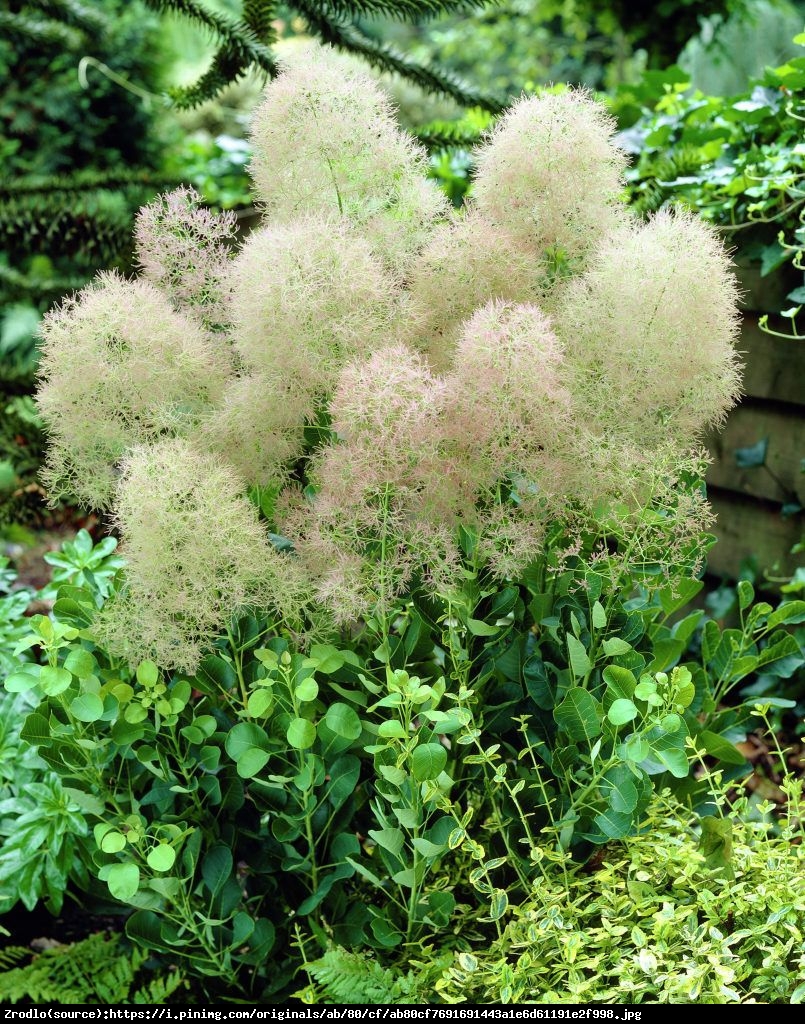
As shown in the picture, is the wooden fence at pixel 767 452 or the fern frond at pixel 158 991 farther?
the wooden fence at pixel 767 452

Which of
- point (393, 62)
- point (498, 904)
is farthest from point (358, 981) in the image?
point (393, 62)

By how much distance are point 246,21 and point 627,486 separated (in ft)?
5.87

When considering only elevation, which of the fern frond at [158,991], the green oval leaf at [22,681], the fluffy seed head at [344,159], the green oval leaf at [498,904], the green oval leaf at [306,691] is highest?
the fluffy seed head at [344,159]

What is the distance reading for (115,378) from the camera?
1.28m

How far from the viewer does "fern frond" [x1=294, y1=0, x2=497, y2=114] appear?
245 centimetres

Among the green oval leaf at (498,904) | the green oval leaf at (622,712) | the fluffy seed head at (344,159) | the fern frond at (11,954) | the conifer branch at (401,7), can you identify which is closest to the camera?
the green oval leaf at (622,712)

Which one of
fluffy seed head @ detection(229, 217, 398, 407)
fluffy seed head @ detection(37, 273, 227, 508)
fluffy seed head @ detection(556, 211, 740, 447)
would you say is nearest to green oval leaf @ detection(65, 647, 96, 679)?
fluffy seed head @ detection(37, 273, 227, 508)

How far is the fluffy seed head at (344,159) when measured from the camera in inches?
51.7

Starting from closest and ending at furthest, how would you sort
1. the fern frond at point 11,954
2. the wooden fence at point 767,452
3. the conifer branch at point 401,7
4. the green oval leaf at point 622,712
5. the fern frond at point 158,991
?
the green oval leaf at point 622,712 → the fern frond at point 158,991 → the fern frond at point 11,954 → the conifer branch at point 401,7 → the wooden fence at point 767,452

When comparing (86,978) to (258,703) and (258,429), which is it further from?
(258,429)

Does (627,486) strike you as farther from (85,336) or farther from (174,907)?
(174,907)

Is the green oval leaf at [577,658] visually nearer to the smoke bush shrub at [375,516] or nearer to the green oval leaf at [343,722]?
the smoke bush shrub at [375,516]

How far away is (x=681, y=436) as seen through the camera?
1285 mm

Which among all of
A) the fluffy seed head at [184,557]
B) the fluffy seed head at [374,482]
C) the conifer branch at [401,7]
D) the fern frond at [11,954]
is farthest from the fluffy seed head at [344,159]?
the fern frond at [11,954]
